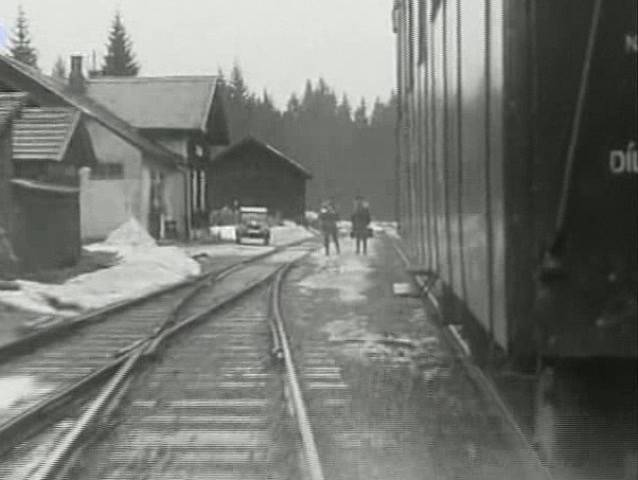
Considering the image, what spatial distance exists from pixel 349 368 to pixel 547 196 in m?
6.46

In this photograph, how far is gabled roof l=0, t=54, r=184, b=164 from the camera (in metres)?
41.7

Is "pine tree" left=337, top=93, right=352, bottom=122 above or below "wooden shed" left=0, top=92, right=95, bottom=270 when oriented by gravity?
above

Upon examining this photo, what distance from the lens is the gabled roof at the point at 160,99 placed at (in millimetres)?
54875

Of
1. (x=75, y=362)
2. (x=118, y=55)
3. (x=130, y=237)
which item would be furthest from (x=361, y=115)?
(x=75, y=362)

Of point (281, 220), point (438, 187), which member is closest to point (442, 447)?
point (438, 187)

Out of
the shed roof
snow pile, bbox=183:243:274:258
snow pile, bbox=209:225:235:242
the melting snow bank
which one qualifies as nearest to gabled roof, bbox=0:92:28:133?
the shed roof

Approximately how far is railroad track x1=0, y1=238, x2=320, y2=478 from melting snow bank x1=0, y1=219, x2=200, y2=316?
85cm

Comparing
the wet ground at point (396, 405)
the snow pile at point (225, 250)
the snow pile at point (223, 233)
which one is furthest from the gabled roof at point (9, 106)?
the snow pile at point (223, 233)

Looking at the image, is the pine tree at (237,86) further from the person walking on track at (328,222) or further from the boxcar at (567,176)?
the boxcar at (567,176)

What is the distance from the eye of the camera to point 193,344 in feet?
45.2

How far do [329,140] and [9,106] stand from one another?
116 m

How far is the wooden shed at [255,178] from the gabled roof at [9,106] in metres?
49.3

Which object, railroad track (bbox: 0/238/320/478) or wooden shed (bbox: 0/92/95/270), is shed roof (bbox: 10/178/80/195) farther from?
railroad track (bbox: 0/238/320/478)

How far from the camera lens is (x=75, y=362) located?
41.0ft
